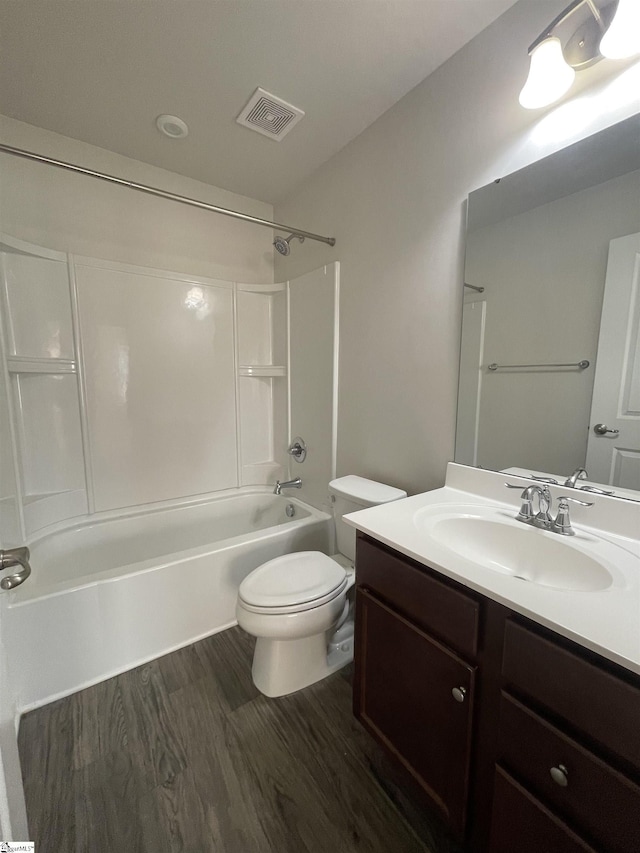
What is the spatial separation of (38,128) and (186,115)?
79 cm

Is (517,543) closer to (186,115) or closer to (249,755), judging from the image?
(249,755)

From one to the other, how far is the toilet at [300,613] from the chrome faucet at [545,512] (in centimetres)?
54

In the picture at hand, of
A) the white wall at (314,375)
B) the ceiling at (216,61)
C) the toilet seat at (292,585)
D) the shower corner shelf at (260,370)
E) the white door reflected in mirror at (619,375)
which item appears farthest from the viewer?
the shower corner shelf at (260,370)

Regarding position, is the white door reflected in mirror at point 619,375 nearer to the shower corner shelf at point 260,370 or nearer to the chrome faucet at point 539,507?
the chrome faucet at point 539,507

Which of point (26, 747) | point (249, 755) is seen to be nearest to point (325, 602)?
point (249, 755)

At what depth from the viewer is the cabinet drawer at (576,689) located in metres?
0.54

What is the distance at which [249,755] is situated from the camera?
45.9 inches

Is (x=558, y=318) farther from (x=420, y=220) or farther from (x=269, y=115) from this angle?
(x=269, y=115)

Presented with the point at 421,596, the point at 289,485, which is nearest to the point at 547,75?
the point at 421,596

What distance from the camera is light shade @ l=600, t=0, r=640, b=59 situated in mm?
836

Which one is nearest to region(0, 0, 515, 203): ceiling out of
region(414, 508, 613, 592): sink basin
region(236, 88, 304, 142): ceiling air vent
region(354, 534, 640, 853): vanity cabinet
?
region(236, 88, 304, 142): ceiling air vent

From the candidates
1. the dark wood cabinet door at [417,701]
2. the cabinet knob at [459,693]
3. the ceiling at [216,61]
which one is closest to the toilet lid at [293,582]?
the dark wood cabinet door at [417,701]

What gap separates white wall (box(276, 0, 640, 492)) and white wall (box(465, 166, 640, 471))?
147 mm

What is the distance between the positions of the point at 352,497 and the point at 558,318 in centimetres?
101
